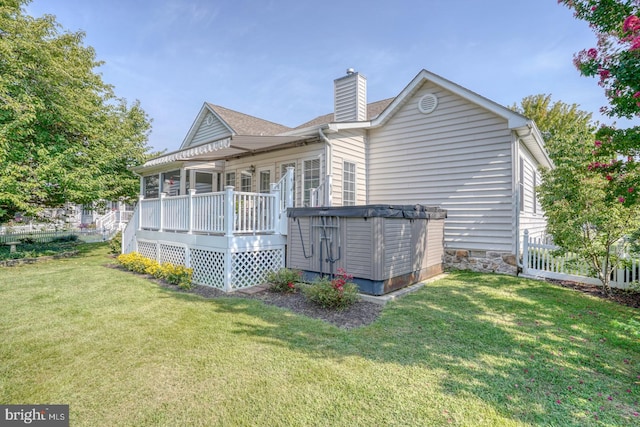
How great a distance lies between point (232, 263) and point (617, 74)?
25.5 feet

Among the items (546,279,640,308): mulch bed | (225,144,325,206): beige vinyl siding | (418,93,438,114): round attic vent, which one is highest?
(418,93,438,114): round attic vent

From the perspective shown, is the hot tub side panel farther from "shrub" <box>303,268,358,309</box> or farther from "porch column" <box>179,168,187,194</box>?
"porch column" <box>179,168,187,194</box>

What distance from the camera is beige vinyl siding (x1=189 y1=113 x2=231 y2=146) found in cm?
1325

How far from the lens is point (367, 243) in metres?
5.89

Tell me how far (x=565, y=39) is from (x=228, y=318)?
10.5 m

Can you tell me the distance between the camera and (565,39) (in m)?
7.83

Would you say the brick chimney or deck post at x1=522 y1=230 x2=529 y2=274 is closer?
deck post at x1=522 y1=230 x2=529 y2=274

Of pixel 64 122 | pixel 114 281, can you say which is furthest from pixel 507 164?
pixel 64 122

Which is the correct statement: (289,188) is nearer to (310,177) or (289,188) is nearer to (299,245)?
(299,245)

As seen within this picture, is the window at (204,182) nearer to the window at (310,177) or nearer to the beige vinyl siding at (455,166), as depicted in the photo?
the window at (310,177)

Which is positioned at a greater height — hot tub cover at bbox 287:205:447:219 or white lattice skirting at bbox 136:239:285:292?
hot tub cover at bbox 287:205:447:219

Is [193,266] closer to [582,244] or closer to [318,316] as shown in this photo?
[318,316]

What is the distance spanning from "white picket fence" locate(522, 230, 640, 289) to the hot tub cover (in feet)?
8.17

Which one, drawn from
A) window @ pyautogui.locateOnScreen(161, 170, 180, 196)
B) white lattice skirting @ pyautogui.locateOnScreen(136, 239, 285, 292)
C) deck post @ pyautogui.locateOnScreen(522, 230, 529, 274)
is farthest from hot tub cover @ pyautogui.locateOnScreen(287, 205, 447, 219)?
window @ pyautogui.locateOnScreen(161, 170, 180, 196)
